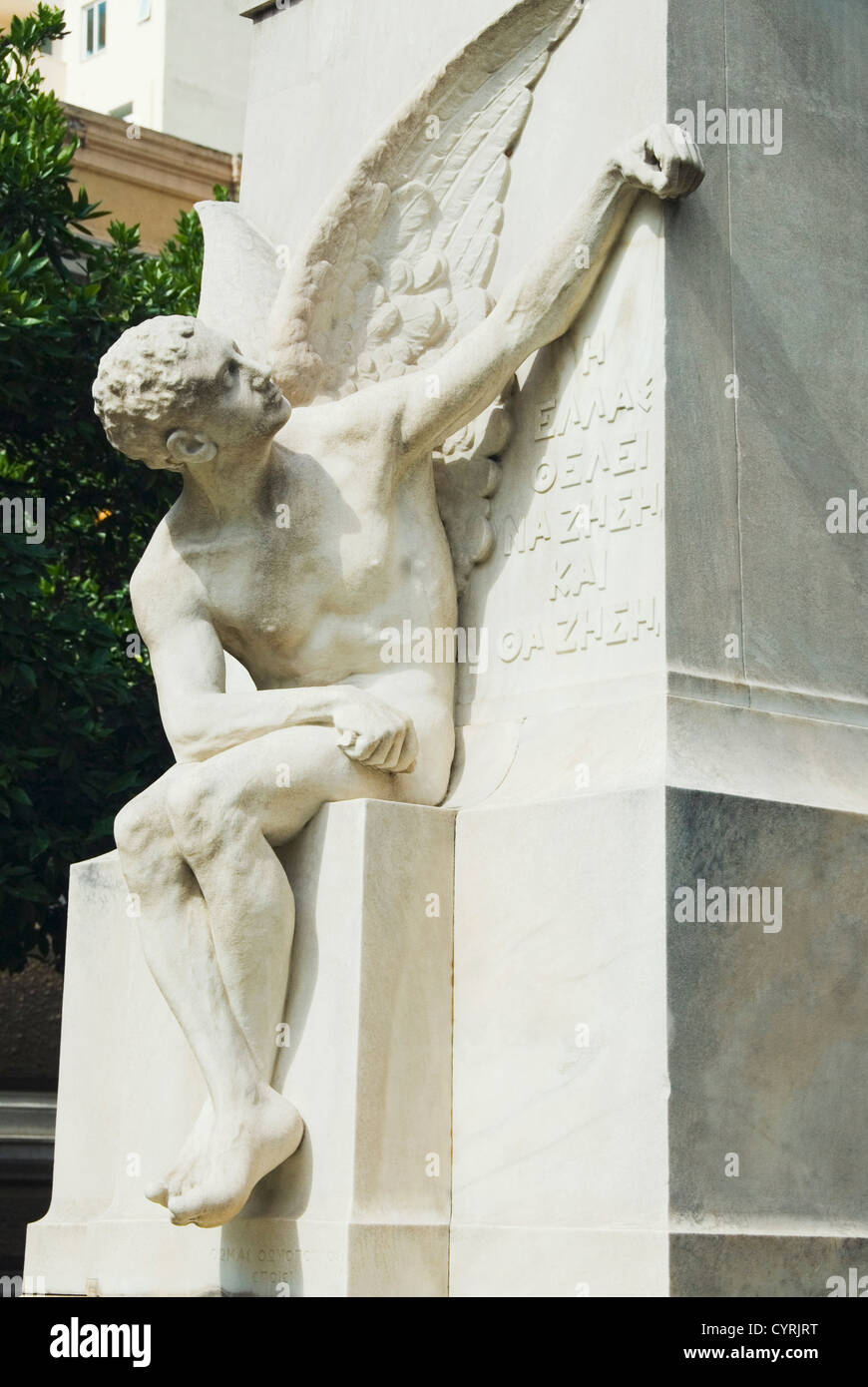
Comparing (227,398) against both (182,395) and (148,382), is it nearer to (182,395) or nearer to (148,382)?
(182,395)

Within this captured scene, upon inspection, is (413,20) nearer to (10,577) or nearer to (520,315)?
(520,315)

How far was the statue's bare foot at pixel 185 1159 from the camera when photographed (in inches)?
260

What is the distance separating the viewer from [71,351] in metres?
13.7

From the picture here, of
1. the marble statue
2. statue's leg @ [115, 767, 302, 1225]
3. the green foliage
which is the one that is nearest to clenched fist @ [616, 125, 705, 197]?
the marble statue

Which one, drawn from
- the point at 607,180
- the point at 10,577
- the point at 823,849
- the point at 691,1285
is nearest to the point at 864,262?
the point at 607,180

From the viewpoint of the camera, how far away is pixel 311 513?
7.45 m

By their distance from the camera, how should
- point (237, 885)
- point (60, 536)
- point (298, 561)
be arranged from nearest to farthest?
point (237, 885) < point (298, 561) < point (60, 536)

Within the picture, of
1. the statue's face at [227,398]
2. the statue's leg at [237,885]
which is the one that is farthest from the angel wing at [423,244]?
the statue's leg at [237,885]

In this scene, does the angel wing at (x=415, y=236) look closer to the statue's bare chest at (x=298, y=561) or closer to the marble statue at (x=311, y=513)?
the marble statue at (x=311, y=513)

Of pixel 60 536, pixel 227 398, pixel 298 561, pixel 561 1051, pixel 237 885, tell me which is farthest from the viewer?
pixel 60 536

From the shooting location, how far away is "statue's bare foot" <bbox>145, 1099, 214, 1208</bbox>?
6598mm

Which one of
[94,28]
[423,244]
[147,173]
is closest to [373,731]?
[423,244]

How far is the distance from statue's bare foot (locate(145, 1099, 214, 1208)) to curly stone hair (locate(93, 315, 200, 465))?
6.92ft

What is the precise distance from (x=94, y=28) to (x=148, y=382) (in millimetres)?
33630
